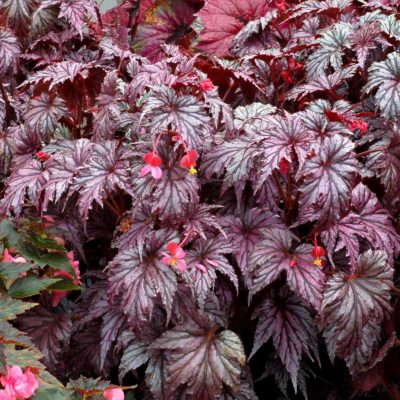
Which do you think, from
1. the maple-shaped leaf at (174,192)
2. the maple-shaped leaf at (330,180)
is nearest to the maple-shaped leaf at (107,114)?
the maple-shaped leaf at (174,192)

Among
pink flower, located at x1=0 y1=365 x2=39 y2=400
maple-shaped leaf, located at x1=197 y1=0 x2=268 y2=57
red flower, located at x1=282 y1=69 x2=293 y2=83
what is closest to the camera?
pink flower, located at x1=0 y1=365 x2=39 y2=400

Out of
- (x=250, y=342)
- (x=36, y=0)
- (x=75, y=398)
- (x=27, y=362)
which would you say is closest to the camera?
(x=27, y=362)

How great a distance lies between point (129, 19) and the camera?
11.8ft

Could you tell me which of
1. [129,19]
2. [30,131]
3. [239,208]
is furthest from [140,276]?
[129,19]

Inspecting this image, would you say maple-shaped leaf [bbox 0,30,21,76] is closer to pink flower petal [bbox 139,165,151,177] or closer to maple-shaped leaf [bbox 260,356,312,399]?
pink flower petal [bbox 139,165,151,177]

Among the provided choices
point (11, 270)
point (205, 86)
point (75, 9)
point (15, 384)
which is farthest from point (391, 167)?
point (75, 9)

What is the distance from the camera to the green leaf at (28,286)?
1.63 meters

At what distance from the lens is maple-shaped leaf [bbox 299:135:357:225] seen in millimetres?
1651

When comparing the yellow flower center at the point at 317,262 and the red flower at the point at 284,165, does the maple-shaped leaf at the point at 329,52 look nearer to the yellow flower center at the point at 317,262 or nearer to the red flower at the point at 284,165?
the red flower at the point at 284,165

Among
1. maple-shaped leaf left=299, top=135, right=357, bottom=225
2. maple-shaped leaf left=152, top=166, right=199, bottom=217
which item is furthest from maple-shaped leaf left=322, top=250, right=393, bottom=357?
maple-shaped leaf left=152, top=166, right=199, bottom=217

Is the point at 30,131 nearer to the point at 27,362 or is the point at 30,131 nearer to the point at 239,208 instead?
the point at 239,208

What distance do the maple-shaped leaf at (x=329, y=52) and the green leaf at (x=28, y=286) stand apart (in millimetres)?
1173

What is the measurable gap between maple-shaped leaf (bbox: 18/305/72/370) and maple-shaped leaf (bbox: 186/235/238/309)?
40cm

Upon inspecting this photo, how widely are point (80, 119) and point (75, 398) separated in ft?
3.18
